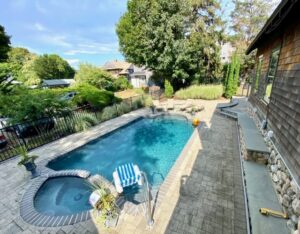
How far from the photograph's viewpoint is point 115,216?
280cm

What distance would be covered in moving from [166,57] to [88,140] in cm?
981

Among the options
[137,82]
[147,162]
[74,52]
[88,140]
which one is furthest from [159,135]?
[74,52]

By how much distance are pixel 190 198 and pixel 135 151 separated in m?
3.80

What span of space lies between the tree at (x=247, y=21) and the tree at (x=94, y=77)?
19113mm

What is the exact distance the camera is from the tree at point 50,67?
36594mm

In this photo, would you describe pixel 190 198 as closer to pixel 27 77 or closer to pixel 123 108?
pixel 123 108

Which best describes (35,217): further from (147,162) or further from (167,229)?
(147,162)

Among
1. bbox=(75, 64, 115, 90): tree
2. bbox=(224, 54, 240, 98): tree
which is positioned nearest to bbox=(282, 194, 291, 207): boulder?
bbox=(224, 54, 240, 98): tree

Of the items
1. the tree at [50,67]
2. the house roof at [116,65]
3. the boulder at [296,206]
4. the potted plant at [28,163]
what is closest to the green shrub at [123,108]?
the potted plant at [28,163]

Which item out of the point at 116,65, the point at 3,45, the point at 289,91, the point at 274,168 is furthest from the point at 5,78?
the point at 116,65

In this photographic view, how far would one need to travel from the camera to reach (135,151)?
263 inches

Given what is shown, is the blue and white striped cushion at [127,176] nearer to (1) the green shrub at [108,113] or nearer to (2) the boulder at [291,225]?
(2) the boulder at [291,225]

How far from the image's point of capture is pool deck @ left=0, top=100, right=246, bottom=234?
2.66 meters

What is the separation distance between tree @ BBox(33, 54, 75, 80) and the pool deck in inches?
1604
